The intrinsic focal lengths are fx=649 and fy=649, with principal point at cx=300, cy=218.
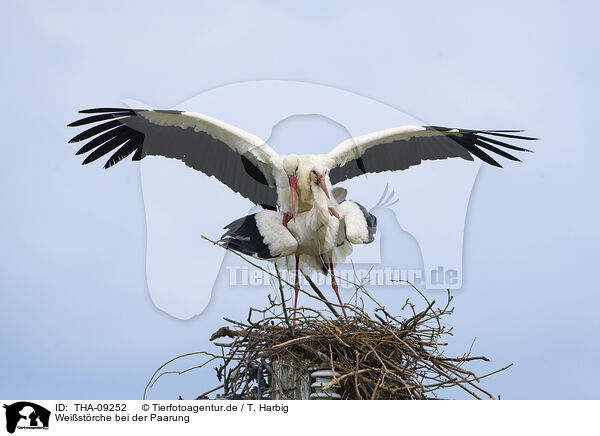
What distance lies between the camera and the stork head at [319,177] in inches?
153

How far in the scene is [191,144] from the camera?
4.20 m

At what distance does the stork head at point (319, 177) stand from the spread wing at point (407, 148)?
6.4 inches

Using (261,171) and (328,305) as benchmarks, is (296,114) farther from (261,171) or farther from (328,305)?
(328,305)

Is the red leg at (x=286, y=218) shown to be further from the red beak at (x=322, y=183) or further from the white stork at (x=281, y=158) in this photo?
the red beak at (x=322, y=183)

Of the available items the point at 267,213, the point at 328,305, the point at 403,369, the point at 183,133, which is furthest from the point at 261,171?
the point at 403,369

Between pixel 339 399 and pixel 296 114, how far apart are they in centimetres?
159

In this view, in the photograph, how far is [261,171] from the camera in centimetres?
417
